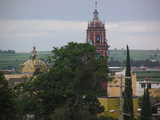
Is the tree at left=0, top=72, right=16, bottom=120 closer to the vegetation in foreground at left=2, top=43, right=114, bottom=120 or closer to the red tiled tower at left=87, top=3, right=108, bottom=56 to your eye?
the vegetation in foreground at left=2, top=43, right=114, bottom=120

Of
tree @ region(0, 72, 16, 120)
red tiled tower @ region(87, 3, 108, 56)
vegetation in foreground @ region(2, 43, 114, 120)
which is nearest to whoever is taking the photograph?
tree @ region(0, 72, 16, 120)

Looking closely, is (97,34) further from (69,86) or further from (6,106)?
(6,106)

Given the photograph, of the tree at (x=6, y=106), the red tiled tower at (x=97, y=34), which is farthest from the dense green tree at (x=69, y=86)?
the red tiled tower at (x=97, y=34)

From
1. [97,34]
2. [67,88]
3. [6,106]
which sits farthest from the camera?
[97,34]

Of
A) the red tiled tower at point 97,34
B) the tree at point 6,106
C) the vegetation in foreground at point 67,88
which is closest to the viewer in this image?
the tree at point 6,106

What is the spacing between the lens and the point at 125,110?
37.5 m

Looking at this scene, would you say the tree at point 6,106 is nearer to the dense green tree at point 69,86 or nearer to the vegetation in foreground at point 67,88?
the vegetation in foreground at point 67,88

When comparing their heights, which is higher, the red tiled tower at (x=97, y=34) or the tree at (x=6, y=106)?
the red tiled tower at (x=97, y=34)

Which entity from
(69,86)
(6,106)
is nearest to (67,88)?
(69,86)

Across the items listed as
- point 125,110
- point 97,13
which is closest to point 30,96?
point 125,110

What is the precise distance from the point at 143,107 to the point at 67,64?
251 inches

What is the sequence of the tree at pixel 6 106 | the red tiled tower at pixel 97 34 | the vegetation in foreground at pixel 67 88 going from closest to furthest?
the tree at pixel 6 106
the vegetation in foreground at pixel 67 88
the red tiled tower at pixel 97 34

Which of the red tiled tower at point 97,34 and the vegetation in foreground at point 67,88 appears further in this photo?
the red tiled tower at point 97,34

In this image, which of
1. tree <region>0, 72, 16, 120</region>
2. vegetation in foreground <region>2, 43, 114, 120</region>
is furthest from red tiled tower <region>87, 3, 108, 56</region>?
tree <region>0, 72, 16, 120</region>
